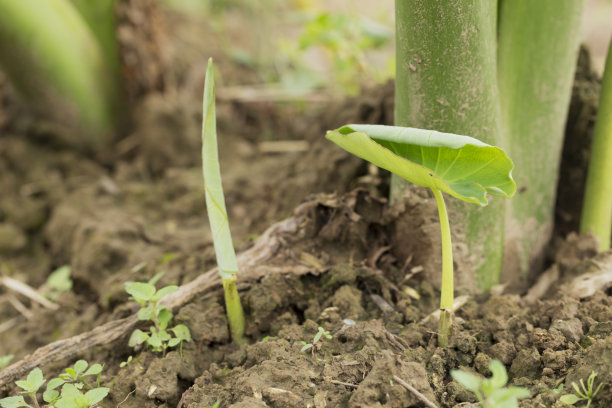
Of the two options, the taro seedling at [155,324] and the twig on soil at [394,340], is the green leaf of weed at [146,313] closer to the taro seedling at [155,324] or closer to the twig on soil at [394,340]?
the taro seedling at [155,324]

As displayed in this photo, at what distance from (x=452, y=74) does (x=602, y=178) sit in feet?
1.51

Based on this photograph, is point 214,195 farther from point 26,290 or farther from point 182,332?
point 26,290

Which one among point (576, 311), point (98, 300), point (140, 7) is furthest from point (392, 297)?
point (140, 7)

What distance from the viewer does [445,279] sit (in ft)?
2.79

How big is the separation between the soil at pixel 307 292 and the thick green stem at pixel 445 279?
0.03m

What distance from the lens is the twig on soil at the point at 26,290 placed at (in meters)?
1.38

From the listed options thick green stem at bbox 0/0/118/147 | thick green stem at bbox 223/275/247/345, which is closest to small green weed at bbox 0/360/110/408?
thick green stem at bbox 223/275/247/345

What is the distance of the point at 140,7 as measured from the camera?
193 centimetres

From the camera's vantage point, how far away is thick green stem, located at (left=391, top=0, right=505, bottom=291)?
2.91 ft

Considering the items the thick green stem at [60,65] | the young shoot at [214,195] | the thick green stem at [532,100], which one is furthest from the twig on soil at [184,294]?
the thick green stem at [60,65]

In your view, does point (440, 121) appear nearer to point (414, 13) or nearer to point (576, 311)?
point (414, 13)

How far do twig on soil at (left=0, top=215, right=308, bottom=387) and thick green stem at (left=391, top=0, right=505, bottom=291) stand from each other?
34cm

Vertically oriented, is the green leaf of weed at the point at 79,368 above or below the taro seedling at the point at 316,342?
below

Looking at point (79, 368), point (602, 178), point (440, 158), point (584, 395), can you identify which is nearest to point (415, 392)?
point (584, 395)
